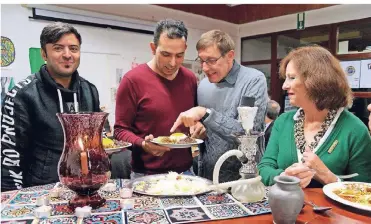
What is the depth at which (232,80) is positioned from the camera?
6.05ft

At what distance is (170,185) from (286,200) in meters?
0.52

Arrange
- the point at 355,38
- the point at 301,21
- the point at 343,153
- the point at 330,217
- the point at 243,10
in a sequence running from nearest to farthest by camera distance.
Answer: the point at 330,217
the point at 343,153
the point at 355,38
the point at 301,21
the point at 243,10

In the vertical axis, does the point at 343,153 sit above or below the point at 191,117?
below

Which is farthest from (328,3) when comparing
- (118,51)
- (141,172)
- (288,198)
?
(288,198)

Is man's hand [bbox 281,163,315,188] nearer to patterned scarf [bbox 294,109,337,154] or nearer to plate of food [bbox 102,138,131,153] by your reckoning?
patterned scarf [bbox 294,109,337,154]

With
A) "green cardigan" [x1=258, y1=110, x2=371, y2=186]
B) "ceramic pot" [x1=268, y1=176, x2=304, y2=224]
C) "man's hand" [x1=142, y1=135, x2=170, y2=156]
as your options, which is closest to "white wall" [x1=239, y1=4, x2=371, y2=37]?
"green cardigan" [x1=258, y1=110, x2=371, y2=186]

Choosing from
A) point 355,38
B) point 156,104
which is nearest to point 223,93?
point 156,104

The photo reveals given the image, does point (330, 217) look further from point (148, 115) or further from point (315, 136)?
point (148, 115)

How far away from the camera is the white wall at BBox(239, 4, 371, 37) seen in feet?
15.0

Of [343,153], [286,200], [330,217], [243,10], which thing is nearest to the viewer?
[286,200]

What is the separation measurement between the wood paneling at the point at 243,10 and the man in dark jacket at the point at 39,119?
141 inches

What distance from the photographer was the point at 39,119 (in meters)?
1.62

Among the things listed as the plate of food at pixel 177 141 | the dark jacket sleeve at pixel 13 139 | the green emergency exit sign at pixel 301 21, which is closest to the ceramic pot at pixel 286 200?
the plate of food at pixel 177 141

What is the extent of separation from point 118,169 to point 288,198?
51.4 inches
